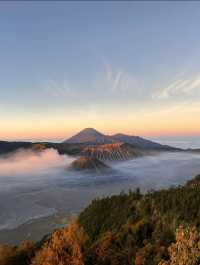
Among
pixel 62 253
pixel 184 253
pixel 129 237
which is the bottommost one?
pixel 129 237

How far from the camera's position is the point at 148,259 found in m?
61.5

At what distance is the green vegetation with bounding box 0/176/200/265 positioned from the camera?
A: 4669cm

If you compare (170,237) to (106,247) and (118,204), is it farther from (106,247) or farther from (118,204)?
(118,204)

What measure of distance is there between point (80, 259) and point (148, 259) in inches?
741

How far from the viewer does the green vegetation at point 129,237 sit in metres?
46.7

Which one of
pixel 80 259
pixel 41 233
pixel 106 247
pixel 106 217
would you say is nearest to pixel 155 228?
pixel 106 247

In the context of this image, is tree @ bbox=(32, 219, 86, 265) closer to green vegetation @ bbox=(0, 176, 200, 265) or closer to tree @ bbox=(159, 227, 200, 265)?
green vegetation @ bbox=(0, 176, 200, 265)

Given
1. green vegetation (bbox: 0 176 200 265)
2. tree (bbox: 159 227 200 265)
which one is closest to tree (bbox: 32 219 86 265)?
green vegetation (bbox: 0 176 200 265)

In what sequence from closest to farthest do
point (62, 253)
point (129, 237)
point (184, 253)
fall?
point (184, 253) → point (62, 253) → point (129, 237)

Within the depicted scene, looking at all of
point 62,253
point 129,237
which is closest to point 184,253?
point 62,253

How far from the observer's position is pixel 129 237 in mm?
83688

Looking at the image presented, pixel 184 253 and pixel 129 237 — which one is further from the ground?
pixel 184 253

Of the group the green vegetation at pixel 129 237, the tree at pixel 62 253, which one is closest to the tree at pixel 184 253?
the green vegetation at pixel 129 237

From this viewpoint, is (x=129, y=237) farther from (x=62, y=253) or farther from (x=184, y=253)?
(x=184, y=253)
